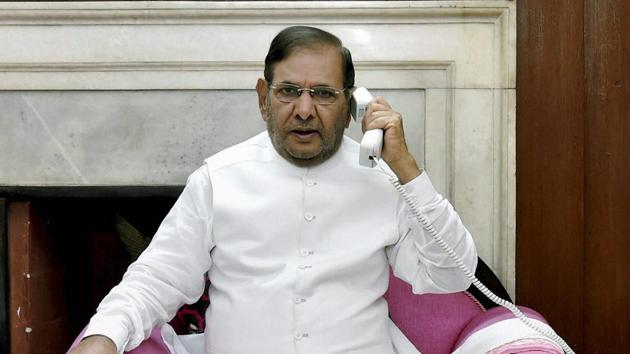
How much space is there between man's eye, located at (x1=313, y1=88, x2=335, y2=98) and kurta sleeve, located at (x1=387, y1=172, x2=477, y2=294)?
348mm

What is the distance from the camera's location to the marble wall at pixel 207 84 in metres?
2.77

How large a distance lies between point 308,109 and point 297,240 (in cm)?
36

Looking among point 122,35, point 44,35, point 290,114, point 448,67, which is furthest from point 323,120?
point 44,35

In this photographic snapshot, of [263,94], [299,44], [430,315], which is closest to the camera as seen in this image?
[299,44]

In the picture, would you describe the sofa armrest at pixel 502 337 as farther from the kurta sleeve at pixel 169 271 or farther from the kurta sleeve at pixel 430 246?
the kurta sleeve at pixel 169 271

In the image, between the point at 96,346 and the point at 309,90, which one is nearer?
the point at 96,346

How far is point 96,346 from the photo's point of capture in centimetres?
178

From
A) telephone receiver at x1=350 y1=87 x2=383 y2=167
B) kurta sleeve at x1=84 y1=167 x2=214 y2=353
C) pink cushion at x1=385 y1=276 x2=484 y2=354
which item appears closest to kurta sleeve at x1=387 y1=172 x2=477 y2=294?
telephone receiver at x1=350 y1=87 x2=383 y2=167

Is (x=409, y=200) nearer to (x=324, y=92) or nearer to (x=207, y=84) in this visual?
(x=324, y=92)

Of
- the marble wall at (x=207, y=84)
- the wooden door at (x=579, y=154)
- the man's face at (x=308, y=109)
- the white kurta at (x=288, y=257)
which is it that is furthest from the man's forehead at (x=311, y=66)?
the wooden door at (x=579, y=154)

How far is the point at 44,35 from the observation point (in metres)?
2.79

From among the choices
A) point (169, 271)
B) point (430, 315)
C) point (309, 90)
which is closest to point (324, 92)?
point (309, 90)

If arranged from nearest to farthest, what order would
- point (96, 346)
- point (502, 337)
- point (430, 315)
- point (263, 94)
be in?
1. point (96, 346)
2. point (502, 337)
3. point (263, 94)
4. point (430, 315)

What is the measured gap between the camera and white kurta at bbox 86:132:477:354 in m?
2.05
